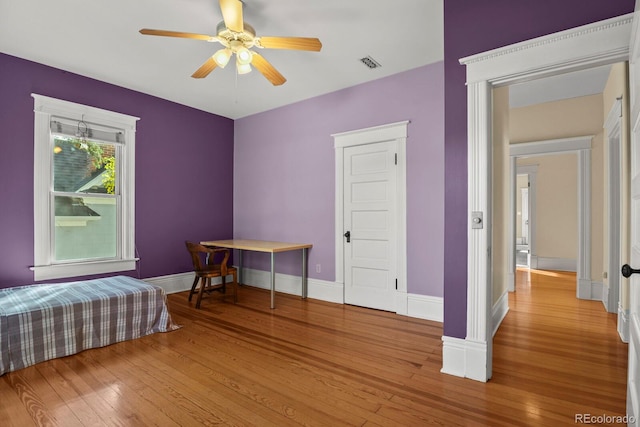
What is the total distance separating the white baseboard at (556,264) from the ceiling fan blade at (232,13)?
24.6 feet

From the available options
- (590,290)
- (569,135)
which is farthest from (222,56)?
(590,290)

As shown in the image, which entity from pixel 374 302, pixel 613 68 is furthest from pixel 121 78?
pixel 613 68

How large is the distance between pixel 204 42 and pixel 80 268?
302 centimetres

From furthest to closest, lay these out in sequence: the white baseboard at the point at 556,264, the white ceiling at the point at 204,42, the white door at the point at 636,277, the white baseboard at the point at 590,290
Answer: the white baseboard at the point at 556,264
the white baseboard at the point at 590,290
the white ceiling at the point at 204,42
the white door at the point at 636,277

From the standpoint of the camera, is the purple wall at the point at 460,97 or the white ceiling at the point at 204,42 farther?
the white ceiling at the point at 204,42

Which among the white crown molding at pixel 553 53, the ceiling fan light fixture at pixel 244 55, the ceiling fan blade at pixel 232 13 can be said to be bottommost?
the white crown molding at pixel 553 53

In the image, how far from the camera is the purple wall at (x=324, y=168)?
355cm

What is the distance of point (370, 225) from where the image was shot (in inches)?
158

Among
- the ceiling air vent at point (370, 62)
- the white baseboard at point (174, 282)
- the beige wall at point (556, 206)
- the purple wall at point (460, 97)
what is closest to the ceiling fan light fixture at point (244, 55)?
the ceiling air vent at point (370, 62)

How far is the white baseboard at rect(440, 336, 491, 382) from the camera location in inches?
87.2

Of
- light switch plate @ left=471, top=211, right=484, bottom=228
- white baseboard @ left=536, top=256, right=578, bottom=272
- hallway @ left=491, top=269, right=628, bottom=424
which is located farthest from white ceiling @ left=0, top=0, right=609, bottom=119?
white baseboard @ left=536, top=256, right=578, bottom=272

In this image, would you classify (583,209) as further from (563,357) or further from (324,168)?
(324,168)

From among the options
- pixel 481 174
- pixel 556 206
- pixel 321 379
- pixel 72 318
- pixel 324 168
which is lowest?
pixel 321 379

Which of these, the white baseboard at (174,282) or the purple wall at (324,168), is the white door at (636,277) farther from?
the white baseboard at (174,282)
